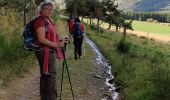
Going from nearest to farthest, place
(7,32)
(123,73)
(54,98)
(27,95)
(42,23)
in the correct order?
(42,23), (54,98), (27,95), (7,32), (123,73)

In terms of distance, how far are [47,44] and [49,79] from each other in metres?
0.77

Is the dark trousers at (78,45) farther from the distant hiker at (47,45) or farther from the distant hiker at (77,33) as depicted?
the distant hiker at (47,45)

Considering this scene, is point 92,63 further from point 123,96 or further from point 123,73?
point 123,96

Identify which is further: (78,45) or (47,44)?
(78,45)

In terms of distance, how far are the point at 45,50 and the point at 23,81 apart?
4234 millimetres

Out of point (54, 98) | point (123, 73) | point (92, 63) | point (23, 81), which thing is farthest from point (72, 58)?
point (54, 98)

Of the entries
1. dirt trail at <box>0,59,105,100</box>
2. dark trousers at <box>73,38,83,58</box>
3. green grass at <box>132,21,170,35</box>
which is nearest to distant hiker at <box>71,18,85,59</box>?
dark trousers at <box>73,38,83,58</box>

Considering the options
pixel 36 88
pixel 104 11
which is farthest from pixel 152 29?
pixel 36 88

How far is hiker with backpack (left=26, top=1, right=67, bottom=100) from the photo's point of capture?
7.61 m

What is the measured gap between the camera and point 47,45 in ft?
25.2

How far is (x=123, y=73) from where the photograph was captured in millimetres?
14211

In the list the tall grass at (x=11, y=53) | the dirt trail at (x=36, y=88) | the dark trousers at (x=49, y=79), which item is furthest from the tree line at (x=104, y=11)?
the dark trousers at (x=49, y=79)

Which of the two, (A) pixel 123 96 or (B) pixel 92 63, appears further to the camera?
(B) pixel 92 63

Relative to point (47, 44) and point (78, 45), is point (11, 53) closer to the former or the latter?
point (47, 44)
